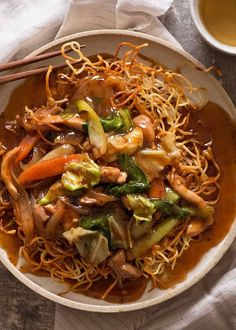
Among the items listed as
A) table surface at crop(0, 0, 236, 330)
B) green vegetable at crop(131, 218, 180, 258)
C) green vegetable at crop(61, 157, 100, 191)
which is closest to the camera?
green vegetable at crop(61, 157, 100, 191)

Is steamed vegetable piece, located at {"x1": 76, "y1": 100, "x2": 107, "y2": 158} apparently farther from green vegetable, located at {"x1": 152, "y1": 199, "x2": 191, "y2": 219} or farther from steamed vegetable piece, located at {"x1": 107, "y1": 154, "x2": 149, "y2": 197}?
green vegetable, located at {"x1": 152, "y1": 199, "x2": 191, "y2": 219}

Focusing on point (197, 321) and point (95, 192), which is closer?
point (95, 192)

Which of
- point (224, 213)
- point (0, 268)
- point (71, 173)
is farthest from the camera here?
point (0, 268)

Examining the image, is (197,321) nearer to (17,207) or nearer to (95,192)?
(95,192)

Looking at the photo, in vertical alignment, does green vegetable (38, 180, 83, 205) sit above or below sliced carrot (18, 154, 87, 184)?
below

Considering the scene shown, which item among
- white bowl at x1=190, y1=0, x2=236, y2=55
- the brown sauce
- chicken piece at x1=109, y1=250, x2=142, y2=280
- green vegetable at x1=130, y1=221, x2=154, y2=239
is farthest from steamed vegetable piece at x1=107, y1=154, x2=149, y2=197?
white bowl at x1=190, y1=0, x2=236, y2=55

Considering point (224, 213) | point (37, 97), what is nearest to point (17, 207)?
point (37, 97)
